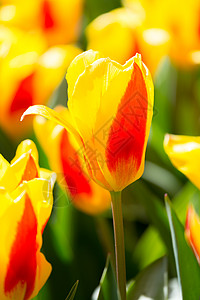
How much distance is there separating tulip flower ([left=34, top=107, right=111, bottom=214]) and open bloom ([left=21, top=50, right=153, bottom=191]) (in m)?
0.16

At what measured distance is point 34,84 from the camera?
2.52ft

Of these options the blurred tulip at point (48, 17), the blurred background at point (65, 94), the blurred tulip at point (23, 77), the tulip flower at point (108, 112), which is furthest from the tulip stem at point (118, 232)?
the blurred tulip at point (48, 17)

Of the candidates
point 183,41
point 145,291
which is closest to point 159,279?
point 145,291

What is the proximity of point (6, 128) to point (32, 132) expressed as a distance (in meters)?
0.04

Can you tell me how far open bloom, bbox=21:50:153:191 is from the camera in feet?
1.40

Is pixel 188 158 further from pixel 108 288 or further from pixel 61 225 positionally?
pixel 61 225

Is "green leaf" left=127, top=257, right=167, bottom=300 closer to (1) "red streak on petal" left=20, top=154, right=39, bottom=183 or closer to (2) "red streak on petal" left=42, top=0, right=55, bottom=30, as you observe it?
(1) "red streak on petal" left=20, top=154, right=39, bottom=183

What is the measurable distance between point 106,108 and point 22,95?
1.15 feet

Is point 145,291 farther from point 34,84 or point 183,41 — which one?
point 183,41

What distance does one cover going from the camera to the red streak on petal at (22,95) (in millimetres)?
756

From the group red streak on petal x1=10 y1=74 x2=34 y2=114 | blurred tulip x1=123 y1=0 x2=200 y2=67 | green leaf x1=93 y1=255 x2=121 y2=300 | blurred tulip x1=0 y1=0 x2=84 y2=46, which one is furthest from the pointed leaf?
blurred tulip x1=0 y1=0 x2=84 y2=46

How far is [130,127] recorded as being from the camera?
1.43 ft

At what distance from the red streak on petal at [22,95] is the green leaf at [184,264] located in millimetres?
310

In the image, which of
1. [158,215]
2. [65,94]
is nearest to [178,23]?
[65,94]
